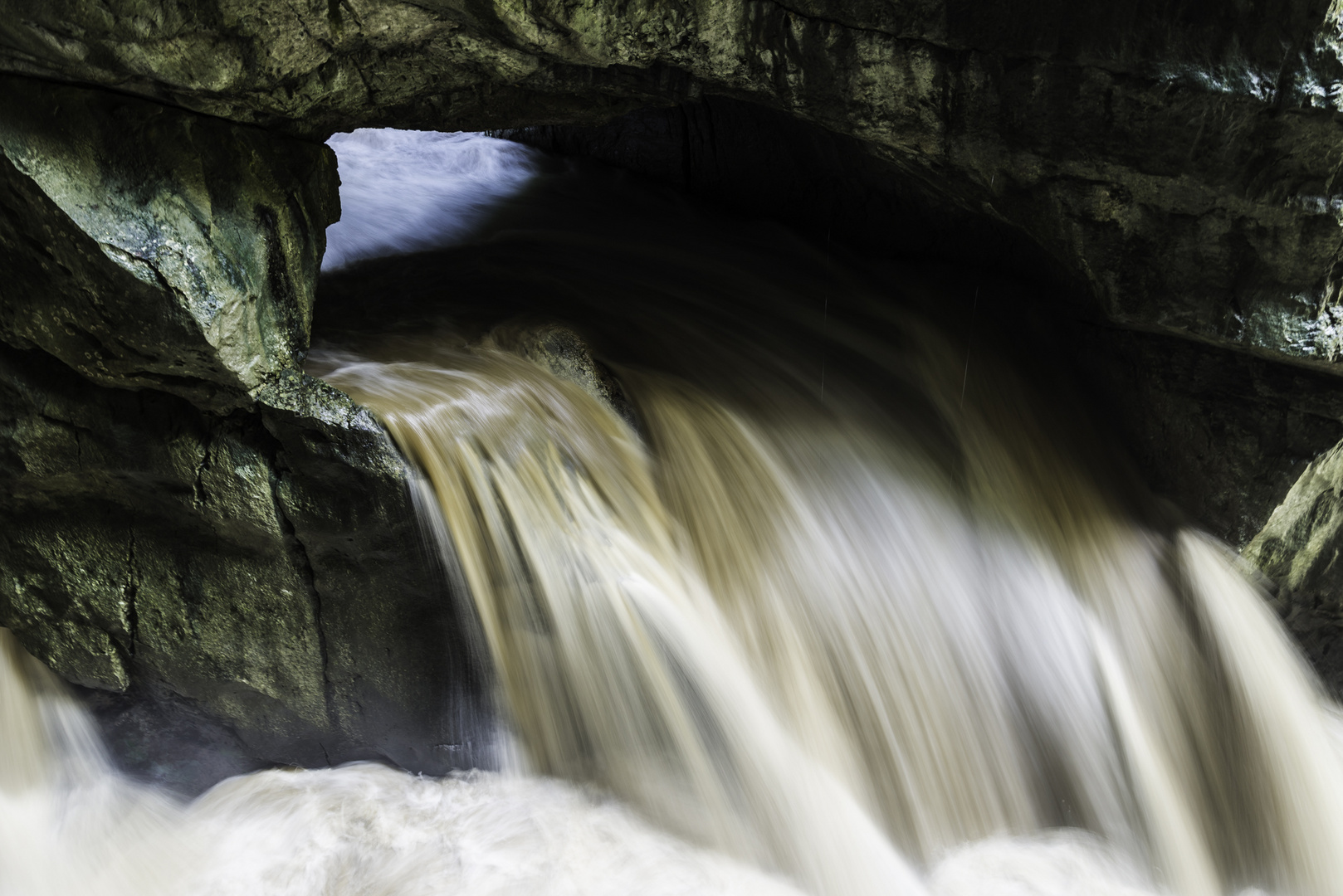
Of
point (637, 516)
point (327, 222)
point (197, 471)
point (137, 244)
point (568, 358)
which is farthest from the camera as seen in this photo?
point (568, 358)

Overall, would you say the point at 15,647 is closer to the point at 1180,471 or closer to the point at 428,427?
the point at 428,427

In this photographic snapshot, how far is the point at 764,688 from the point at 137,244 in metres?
2.03

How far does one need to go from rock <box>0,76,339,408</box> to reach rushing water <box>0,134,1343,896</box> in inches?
17.0

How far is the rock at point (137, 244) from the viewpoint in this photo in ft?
7.60

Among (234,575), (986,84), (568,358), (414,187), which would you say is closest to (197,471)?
(234,575)

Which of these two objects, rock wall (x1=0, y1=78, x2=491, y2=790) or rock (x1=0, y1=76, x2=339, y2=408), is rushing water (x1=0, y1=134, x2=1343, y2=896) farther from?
rock (x1=0, y1=76, x2=339, y2=408)

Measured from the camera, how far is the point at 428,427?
271 centimetres

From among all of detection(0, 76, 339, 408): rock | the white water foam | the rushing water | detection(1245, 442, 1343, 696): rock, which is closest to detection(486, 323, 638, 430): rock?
the rushing water

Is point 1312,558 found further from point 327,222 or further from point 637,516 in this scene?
point 327,222

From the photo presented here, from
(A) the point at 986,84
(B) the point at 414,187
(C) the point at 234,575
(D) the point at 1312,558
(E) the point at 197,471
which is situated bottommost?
(C) the point at 234,575

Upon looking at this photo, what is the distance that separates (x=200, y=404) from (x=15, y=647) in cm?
105

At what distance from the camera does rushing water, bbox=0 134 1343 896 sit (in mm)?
2676

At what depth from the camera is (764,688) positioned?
110 inches

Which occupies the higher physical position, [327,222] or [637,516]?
[327,222]
